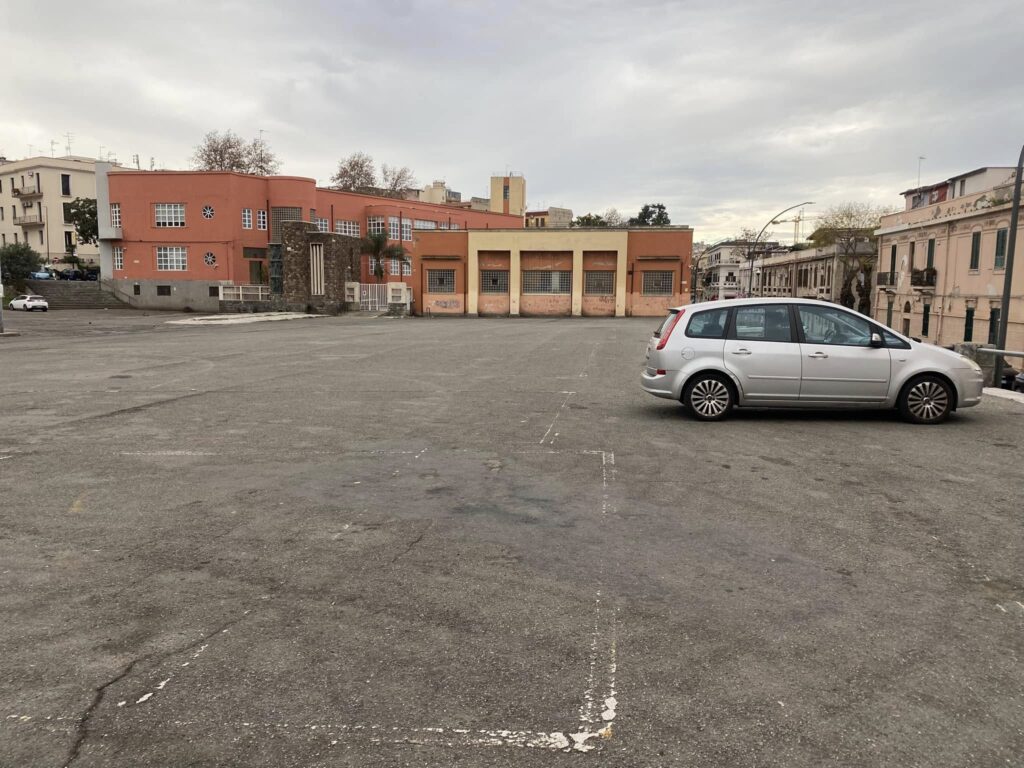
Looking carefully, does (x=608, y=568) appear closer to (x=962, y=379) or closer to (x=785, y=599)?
(x=785, y=599)

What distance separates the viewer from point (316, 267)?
5416 centimetres

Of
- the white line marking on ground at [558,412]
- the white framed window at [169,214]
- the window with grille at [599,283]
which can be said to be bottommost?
the white line marking on ground at [558,412]

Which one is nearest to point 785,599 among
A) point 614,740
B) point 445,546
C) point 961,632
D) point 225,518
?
point 961,632

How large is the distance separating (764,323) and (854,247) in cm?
5892

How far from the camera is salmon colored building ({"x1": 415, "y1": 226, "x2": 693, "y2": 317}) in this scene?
55.9 m

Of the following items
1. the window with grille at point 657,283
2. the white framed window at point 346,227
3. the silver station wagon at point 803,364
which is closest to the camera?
the silver station wagon at point 803,364

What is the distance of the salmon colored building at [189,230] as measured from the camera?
181ft

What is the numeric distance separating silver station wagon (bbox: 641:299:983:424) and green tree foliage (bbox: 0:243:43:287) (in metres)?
65.4

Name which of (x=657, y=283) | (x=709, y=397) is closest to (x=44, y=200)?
(x=657, y=283)

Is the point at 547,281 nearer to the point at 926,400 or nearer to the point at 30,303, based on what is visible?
the point at 30,303

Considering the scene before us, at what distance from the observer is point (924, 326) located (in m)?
43.0

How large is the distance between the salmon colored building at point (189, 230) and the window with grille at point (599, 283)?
12.7 m

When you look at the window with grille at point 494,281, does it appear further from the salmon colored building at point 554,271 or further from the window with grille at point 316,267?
the window with grille at point 316,267

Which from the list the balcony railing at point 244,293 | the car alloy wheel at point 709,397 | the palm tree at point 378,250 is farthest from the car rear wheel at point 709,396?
the palm tree at point 378,250
